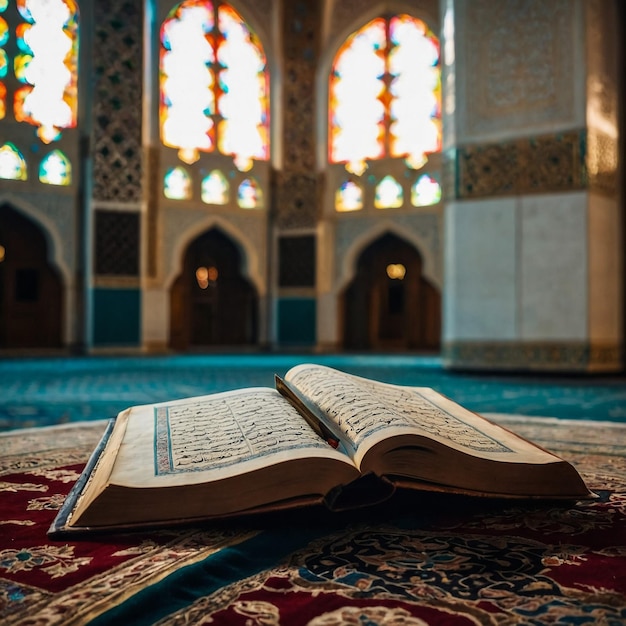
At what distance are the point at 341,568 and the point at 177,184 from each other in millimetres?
11689

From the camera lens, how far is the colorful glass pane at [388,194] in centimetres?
1266

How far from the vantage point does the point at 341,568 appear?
42.4 inches

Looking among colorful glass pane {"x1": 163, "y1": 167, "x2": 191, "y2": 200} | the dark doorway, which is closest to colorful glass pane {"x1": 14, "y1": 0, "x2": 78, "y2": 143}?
colorful glass pane {"x1": 163, "y1": 167, "x2": 191, "y2": 200}

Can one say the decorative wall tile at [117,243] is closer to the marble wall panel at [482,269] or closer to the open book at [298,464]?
the marble wall panel at [482,269]

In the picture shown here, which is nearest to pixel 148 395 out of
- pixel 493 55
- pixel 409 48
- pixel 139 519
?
pixel 139 519

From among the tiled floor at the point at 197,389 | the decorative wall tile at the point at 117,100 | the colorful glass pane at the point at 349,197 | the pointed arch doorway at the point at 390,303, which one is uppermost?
the decorative wall tile at the point at 117,100

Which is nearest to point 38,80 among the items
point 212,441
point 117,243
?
point 117,243

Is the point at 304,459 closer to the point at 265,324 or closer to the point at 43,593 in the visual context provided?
the point at 43,593

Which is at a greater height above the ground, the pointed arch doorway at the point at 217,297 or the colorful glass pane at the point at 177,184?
the colorful glass pane at the point at 177,184

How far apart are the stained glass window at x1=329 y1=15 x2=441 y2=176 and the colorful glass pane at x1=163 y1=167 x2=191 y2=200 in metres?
2.72

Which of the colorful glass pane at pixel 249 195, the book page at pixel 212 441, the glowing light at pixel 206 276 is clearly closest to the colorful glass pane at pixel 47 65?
the colorful glass pane at pixel 249 195

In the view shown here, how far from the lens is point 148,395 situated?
186 inches

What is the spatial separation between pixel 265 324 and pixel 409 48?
564 centimetres

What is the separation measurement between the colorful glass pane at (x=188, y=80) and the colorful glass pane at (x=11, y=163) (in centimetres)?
233
